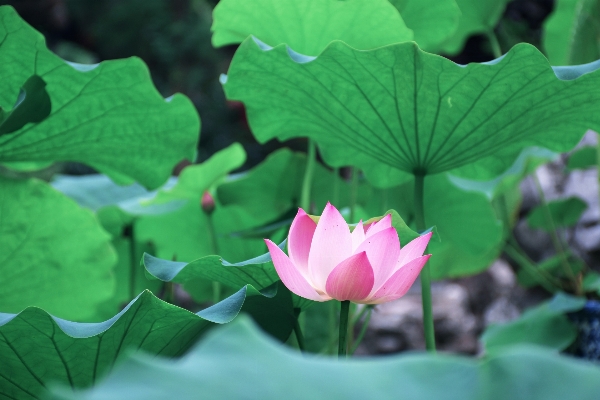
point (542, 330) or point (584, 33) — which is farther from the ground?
point (584, 33)

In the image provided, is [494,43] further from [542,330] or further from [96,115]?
[96,115]

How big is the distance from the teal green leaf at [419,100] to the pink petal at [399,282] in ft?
0.57

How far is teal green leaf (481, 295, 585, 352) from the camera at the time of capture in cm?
88

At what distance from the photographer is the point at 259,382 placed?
0.20 m

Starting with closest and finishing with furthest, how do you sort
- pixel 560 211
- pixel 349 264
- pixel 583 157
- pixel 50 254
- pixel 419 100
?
pixel 349 264, pixel 419 100, pixel 50 254, pixel 583 157, pixel 560 211

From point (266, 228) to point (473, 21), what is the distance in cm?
49

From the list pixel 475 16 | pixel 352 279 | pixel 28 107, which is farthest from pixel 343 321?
pixel 475 16

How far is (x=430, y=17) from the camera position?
2.14ft

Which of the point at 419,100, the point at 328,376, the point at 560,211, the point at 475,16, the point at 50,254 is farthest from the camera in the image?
the point at 560,211

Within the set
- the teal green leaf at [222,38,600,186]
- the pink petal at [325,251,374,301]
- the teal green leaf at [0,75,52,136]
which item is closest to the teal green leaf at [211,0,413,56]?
the teal green leaf at [222,38,600,186]

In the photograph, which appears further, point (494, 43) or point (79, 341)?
point (494, 43)

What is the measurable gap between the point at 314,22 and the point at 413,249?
0.31 metres

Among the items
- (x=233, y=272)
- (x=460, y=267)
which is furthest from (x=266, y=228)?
(x=460, y=267)

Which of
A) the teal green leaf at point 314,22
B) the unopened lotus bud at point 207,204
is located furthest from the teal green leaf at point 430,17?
the unopened lotus bud at point 207,204
